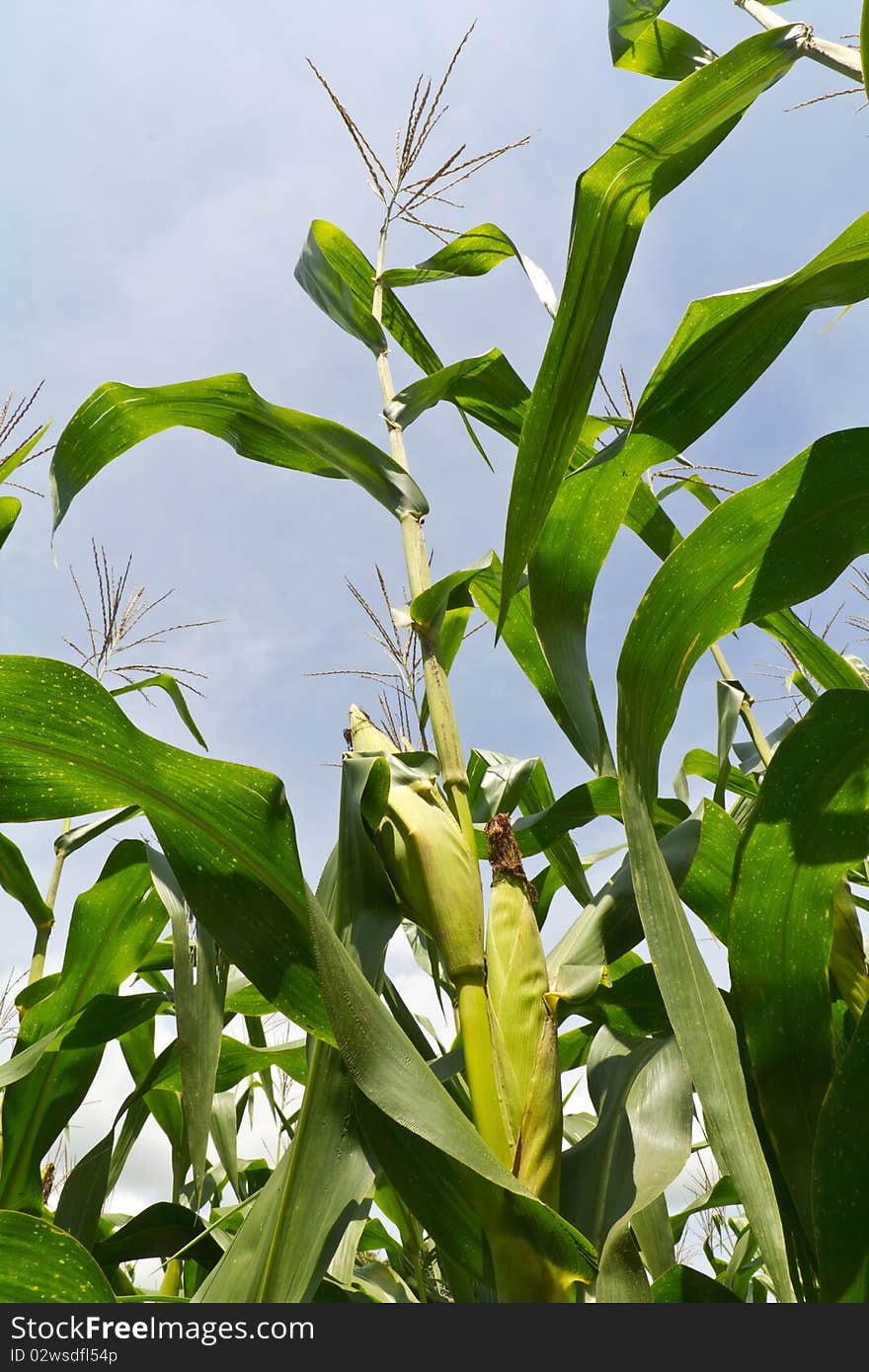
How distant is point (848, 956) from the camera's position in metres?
0.68

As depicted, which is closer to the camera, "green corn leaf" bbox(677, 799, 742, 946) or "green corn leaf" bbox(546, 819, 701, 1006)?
"green corn leaf" bbox(546, 819, 701, 1006)

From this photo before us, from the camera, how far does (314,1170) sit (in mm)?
489

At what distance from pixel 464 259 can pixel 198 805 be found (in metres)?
0.72

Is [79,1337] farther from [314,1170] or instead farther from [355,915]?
[355,915]

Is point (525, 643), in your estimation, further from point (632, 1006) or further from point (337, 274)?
point (337, 274)

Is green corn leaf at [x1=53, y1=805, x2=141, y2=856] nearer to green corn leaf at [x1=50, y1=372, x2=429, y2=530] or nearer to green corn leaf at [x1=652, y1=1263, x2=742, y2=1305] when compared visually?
green corn leaf at [x1=50, y1=372, x2=429, y2=530]

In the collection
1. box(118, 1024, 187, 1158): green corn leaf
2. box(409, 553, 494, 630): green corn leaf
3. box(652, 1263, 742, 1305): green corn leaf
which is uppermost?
box(409, 553, 494, 630): green corn leaf

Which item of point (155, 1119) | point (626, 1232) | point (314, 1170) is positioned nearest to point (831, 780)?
point (626, 1232)

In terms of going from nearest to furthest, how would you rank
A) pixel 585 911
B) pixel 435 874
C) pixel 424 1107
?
pixel 424 1107 → pixel 435 874 → pixel 585 911

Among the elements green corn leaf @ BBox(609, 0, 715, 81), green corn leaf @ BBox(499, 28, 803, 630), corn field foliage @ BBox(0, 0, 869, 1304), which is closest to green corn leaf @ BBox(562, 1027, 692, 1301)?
corn field foliage @ BBox(0, 0, 869, 1304)

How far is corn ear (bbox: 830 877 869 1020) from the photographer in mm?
676

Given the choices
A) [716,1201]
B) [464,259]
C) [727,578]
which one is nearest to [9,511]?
[464,259]

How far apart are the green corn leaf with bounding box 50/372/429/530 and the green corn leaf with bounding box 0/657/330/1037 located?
175 millimetres

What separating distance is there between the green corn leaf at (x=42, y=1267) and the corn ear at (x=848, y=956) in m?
0.57
